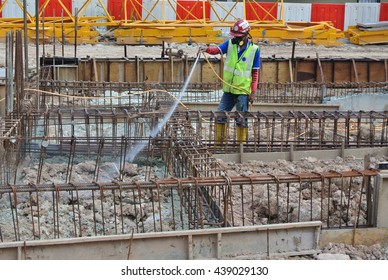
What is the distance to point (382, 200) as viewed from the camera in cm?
717

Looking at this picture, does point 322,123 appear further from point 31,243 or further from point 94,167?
point 31,243

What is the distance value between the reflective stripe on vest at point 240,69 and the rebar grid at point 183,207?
318 cm

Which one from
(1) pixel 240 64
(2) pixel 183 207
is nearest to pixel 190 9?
(1) pixel 240 64

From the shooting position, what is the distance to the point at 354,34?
26.8m

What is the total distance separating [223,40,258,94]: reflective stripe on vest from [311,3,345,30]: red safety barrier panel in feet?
59.8

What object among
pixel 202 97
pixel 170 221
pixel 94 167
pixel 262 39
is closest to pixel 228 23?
pixel 262 39

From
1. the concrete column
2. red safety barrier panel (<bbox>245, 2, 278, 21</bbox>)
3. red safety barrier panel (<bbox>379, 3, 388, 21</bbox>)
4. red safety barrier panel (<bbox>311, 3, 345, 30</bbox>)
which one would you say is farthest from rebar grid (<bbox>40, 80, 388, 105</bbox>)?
red safety barrier panel (<bbox>379, 3, 388, 21</bbox>)

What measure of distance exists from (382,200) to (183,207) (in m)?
1.87

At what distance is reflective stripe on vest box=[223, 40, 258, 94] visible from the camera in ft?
36.2

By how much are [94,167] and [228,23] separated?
53.3 feet

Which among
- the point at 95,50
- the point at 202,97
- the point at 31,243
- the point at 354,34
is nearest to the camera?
the point at 31,243

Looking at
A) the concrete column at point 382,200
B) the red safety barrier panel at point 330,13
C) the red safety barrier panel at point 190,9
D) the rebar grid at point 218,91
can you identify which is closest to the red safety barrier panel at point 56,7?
the red safety barrier panel at point 190,9

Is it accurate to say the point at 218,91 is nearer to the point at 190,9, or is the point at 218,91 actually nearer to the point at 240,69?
the point at 240,69

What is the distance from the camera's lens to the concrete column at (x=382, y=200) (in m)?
7.14
